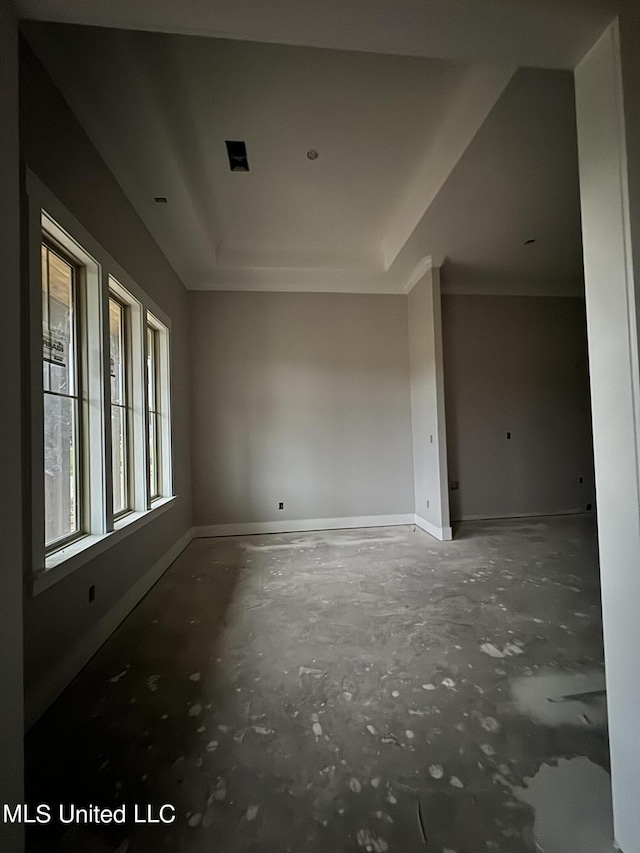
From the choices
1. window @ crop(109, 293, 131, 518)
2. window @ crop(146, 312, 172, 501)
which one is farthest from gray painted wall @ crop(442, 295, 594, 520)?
window @ crop(109, 293, 131, 518)

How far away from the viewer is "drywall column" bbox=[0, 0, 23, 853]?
3.14 ft

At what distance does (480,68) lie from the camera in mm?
2086

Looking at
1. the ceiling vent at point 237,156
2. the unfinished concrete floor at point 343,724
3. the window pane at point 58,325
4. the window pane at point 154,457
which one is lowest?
the unfinished concrete floor at point 343,724

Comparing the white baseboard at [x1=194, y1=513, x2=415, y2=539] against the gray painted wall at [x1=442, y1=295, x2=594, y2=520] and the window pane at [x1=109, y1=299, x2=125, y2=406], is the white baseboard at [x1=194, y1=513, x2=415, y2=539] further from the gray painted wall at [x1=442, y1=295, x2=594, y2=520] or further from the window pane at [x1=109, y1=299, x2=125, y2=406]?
the window pane at [x1=109, y1=299, x2=125, y2=406]

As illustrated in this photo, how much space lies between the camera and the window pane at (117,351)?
2.97 m

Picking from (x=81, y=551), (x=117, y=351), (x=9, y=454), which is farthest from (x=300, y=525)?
(x=9, y=454)

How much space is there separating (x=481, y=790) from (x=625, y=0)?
2.52m

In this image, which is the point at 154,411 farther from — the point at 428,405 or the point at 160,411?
the point at 428,405

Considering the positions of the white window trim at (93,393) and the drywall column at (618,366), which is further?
the white window trim at (93,393)

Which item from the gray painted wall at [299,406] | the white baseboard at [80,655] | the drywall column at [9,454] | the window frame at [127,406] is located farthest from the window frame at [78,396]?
the gray painted wall at [299,406]

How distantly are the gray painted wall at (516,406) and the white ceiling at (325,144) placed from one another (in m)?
0.95

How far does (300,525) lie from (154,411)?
7.57ft

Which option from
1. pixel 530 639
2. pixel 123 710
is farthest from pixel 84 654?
pixel 530 639

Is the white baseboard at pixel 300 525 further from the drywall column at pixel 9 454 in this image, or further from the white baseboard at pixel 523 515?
the drywall column at pixel 9 454
